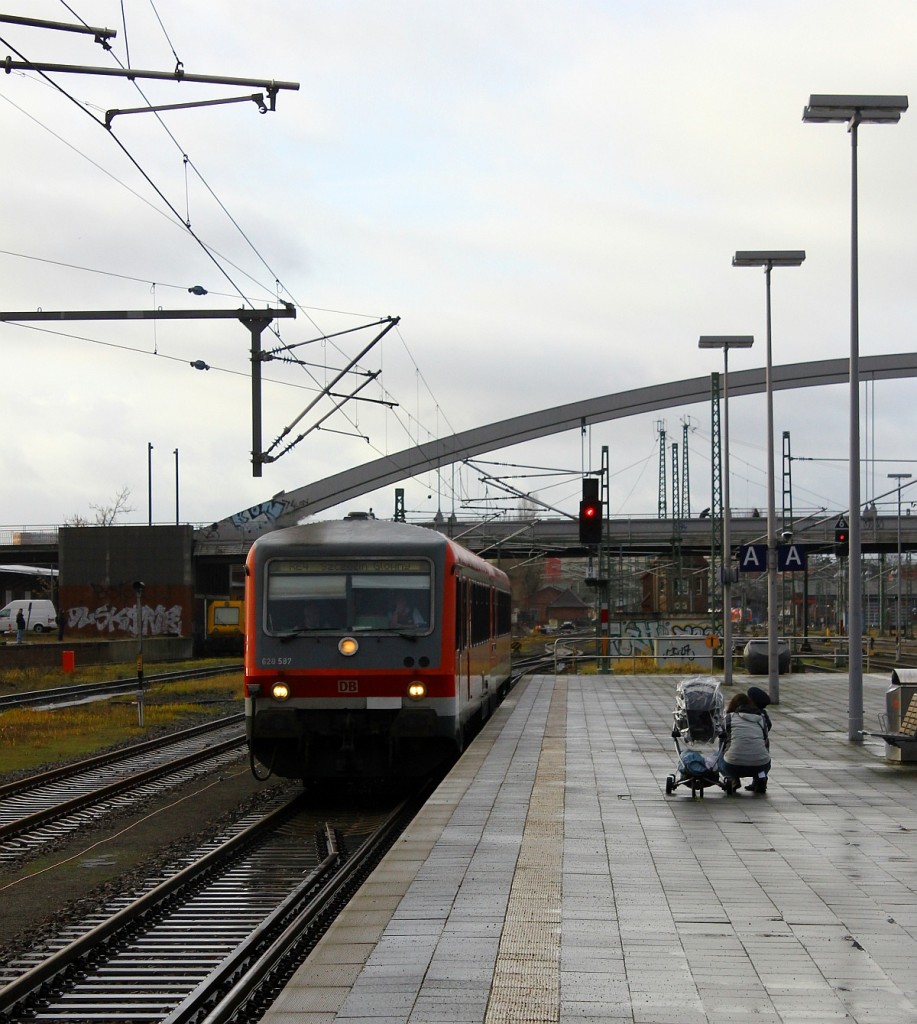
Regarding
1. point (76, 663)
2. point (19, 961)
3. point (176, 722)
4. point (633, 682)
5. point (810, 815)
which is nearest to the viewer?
point (19, 961)

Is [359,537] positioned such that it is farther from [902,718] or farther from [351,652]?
[902,718]

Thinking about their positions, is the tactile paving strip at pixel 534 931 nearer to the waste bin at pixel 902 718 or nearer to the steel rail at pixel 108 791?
the waste bin at pixel 902 718

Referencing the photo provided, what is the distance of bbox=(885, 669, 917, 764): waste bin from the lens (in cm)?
1489

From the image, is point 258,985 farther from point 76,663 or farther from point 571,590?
point 571,590

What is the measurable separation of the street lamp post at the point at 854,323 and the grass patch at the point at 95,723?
1099 cm

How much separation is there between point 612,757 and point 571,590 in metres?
123

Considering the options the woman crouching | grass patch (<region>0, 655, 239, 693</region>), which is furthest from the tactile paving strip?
grass patch (<region>0, 655, 239, 693</region>)

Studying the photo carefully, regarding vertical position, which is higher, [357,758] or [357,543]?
[357,543]

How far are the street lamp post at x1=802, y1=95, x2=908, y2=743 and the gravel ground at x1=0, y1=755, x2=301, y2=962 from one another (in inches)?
290

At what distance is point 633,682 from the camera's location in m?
32.9

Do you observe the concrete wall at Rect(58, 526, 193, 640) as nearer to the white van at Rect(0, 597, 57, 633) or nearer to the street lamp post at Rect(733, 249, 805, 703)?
the white van at Rect(0, 597, 57, 633)

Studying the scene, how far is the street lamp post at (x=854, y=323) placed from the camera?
57.0 ft

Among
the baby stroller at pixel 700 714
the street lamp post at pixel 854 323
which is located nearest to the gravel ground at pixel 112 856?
the baby stroller at pixel 700 714

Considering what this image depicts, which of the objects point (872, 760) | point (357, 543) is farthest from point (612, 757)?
point (357, 543)
